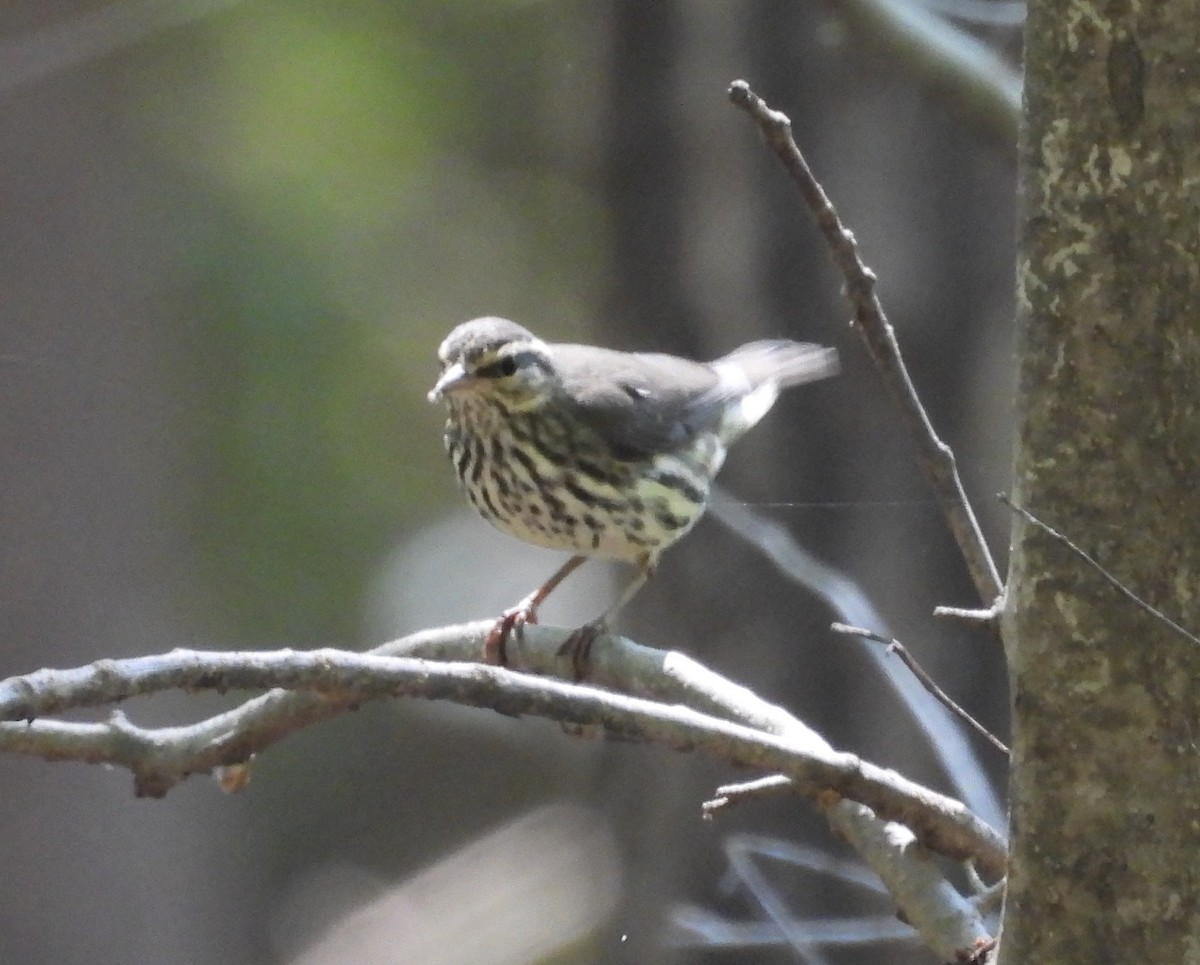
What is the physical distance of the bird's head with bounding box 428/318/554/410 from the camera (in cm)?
269

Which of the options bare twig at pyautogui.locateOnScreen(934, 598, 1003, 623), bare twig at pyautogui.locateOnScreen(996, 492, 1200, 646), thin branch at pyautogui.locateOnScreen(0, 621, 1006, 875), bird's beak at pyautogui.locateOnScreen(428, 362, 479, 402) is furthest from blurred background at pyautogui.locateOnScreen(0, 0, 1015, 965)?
bare twig at pyautogui.locateOnScreen(996, 492, 1200, 646)

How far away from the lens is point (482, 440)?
2.84m

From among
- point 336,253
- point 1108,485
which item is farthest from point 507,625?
point 336,253

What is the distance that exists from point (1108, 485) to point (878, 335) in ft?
0.91

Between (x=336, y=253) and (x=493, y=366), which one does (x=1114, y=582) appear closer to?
(x=493, y=366)

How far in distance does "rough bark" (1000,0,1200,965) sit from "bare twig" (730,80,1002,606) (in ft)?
0.61

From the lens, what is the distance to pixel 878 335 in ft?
4.25

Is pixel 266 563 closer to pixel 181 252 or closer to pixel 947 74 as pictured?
pixel 181 252

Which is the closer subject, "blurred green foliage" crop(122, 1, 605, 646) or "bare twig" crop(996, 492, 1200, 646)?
"bare twig" crop(996, 492, 1200, 646)

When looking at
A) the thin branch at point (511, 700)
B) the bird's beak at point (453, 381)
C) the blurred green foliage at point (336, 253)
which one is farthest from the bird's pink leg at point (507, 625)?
the blurred green foliage at point (336, 253)

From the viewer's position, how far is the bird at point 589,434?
9.16ft

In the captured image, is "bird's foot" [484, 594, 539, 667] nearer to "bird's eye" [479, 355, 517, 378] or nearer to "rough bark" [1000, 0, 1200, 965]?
"bird's eye" [479, 355, 517, 378]

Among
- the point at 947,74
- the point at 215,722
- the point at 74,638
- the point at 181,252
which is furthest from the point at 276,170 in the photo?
the point at 215,722

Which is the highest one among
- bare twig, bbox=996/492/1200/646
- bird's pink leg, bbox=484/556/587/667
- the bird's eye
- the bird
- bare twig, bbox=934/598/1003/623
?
bare twig, bbox=996/492/1200/646
